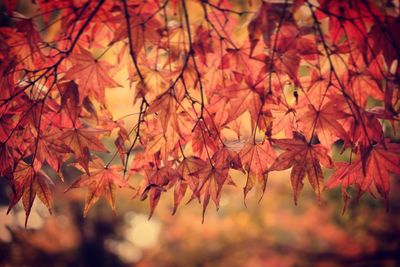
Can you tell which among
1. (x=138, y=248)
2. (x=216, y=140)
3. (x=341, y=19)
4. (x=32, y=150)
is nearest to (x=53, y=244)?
(x=138, y=248)

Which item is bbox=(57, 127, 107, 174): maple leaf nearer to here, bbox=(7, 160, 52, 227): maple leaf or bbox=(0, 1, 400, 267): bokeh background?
bbox=(7, 160, 52, 227): maple leaf

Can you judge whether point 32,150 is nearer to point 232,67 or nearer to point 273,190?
point 232,67

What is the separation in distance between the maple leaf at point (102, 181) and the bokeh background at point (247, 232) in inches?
129

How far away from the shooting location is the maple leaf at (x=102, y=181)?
1202 mm

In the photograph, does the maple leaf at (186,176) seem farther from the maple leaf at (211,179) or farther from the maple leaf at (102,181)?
the maple leaf at (102,181)

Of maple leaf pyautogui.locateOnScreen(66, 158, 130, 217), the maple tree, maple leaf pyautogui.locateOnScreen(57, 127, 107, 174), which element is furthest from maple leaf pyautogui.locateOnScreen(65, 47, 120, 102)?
maple leaf pyautogui.locateOnScreen(66, 158, 130, 217)

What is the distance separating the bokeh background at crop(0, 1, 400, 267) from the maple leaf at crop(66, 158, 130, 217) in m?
3.27

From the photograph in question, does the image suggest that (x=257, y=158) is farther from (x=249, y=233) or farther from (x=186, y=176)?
(x=249, y=233)

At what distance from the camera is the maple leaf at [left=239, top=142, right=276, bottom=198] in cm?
109

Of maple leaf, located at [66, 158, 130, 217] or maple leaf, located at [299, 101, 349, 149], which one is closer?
maple leaf, located at [299, 101, 349, 149]

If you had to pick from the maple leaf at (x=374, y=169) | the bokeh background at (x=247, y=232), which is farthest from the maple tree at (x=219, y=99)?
the bokeh background at (x=247, y=232)

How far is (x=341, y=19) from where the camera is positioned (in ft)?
3.09

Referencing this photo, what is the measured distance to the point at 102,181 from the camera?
122 centimetres

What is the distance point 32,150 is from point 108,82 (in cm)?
36
